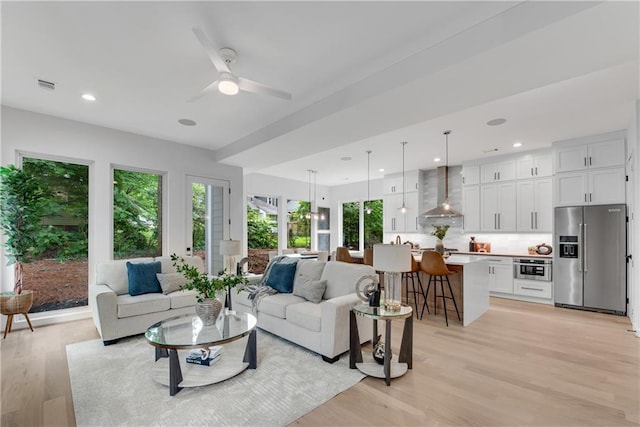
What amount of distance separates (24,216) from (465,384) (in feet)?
17.0

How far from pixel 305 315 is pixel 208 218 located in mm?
3428

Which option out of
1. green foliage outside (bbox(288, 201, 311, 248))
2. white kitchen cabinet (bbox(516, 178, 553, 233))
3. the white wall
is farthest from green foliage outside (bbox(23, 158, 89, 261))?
white kitchen cabinet (bbox(516, 178, 553, 233))

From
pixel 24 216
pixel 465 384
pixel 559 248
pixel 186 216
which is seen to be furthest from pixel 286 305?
pixel 559 248

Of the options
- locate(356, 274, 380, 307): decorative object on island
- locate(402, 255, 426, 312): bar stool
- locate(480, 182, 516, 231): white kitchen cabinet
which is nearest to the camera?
locate(356, 274, 380, 307): decorative object on island

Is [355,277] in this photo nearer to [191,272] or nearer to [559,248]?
[191,272]

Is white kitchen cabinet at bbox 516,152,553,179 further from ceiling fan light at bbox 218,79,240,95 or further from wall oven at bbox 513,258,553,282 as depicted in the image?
ceiling fan light at bbox 218,79,240,95

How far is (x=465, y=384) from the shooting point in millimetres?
2602

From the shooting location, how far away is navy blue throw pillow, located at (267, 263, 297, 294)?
3.96 m

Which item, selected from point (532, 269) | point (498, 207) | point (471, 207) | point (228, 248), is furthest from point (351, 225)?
point (228, 248)

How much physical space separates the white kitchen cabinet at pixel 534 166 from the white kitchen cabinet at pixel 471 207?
2.77ft

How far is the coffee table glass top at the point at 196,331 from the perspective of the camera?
2451 mm

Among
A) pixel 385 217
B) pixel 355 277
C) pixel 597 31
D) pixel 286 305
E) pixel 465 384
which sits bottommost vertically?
pixel 465 384

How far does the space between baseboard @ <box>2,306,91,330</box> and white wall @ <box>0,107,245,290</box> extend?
1.51 feet

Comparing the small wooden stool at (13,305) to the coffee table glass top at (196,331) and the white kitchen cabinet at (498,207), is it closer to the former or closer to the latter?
the coffee table glass top at (196,331)
